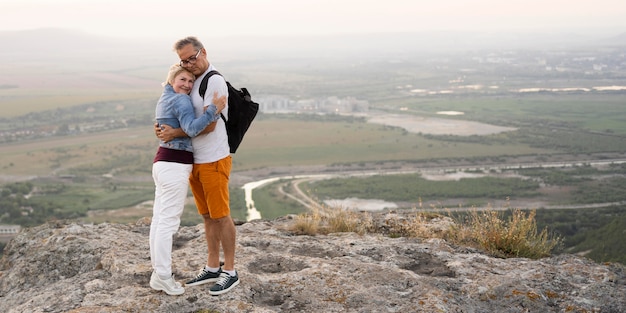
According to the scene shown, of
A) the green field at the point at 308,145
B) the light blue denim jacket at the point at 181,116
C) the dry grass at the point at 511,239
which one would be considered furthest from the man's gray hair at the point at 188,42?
the green field at the point at 308,145

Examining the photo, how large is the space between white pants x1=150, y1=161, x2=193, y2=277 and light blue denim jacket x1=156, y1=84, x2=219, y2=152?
189 millimetres

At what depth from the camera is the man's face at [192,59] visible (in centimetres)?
486

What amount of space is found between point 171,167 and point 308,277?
1701mm

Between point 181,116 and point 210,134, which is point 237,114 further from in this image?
point 181,116

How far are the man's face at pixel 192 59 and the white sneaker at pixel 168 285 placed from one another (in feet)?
6.04

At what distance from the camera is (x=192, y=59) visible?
4.88 meters

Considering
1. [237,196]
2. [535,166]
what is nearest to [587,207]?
[535,166]

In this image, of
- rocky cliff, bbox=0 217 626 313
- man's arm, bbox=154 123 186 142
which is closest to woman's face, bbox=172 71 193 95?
man's arm, bbox=154 123 186 142

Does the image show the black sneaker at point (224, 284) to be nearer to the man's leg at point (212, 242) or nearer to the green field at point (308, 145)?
the man's leg at point (212, 242)

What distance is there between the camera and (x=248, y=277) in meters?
5.47

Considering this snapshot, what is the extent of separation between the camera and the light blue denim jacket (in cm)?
470

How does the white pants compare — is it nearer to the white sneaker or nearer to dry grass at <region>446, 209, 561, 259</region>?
the white sneaker

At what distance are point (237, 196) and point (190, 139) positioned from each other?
38.1 meters

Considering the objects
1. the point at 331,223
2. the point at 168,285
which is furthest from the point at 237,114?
the point at 331,223
